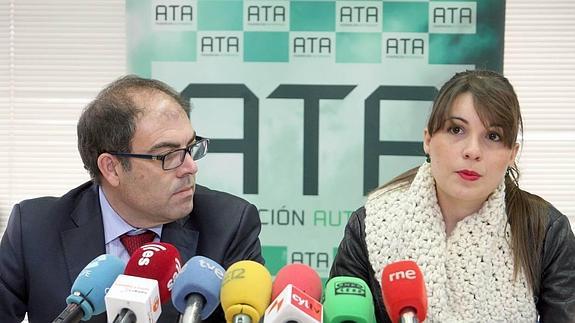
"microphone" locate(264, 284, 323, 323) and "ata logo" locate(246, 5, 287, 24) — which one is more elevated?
"ata logo" locate(246, 5, 287, 24)

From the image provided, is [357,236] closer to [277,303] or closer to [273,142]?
[277,303]

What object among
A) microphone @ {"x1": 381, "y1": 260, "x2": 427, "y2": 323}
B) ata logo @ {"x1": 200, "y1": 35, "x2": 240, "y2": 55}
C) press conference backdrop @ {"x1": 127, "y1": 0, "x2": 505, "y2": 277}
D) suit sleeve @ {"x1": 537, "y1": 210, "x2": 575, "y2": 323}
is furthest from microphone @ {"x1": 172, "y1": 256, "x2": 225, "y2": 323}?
ata logo @ {"x1": 200, "y1": 35, "x2": 240, "y2": 55}

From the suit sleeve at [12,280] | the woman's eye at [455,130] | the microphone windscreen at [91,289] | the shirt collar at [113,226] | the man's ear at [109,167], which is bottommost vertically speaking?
the suit sleeve at [12,280]

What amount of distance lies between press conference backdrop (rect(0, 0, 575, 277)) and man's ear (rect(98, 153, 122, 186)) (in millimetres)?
1158

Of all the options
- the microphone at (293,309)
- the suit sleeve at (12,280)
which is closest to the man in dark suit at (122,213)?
the suit sleeve at (12,280)

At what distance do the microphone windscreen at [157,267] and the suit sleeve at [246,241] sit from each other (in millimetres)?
588

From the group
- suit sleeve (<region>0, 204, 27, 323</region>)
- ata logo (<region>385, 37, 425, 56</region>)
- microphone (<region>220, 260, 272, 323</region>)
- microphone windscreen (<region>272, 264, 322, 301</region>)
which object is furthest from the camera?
ata logo (<region>385, 37, 425, 56</region>)

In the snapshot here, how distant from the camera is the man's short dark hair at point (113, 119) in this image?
1933mm

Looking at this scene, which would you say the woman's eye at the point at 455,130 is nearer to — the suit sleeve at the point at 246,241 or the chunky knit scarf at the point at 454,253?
the chunky knit scarf at the point at 454,253

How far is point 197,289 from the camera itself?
4.13 ft

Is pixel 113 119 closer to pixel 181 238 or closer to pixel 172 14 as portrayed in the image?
pixel 181 238

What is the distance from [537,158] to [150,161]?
2005 mm

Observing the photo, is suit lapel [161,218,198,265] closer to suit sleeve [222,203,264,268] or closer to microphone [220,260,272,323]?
suit sleeve [222,203,264,268]

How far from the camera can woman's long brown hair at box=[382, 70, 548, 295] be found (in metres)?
1.78
